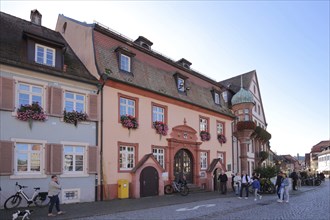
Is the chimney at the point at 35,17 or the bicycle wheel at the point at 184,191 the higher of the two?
the chimney at the point at 35,17

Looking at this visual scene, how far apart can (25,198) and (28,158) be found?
6.33 ft

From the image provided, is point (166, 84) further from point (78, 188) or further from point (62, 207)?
point (62, 207)

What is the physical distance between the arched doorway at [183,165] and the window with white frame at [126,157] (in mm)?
4832

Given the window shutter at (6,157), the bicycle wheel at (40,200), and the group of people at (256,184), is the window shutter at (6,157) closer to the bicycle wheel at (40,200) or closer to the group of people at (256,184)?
the bicycle wheel at (40,200)

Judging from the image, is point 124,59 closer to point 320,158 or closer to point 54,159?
point 54,159

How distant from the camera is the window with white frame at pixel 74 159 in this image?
1781cm

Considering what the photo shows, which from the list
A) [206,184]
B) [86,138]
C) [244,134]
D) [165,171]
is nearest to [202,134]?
[206,184]

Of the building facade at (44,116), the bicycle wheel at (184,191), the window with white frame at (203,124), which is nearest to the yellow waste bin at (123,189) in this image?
the building facade at (44,116)

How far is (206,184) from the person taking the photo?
27.8 m

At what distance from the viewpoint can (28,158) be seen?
16.4 m

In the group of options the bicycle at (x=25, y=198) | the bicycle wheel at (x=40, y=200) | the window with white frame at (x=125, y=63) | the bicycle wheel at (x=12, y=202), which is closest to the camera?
the bicycle wheel at (x=12, y=202)

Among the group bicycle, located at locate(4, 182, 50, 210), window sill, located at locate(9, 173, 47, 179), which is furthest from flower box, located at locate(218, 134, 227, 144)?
bicycle, located at locate(4, 182, 50, 210)

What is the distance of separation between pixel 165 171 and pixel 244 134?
46.0 ft

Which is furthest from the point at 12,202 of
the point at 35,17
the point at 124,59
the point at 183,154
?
the point at 183,154
